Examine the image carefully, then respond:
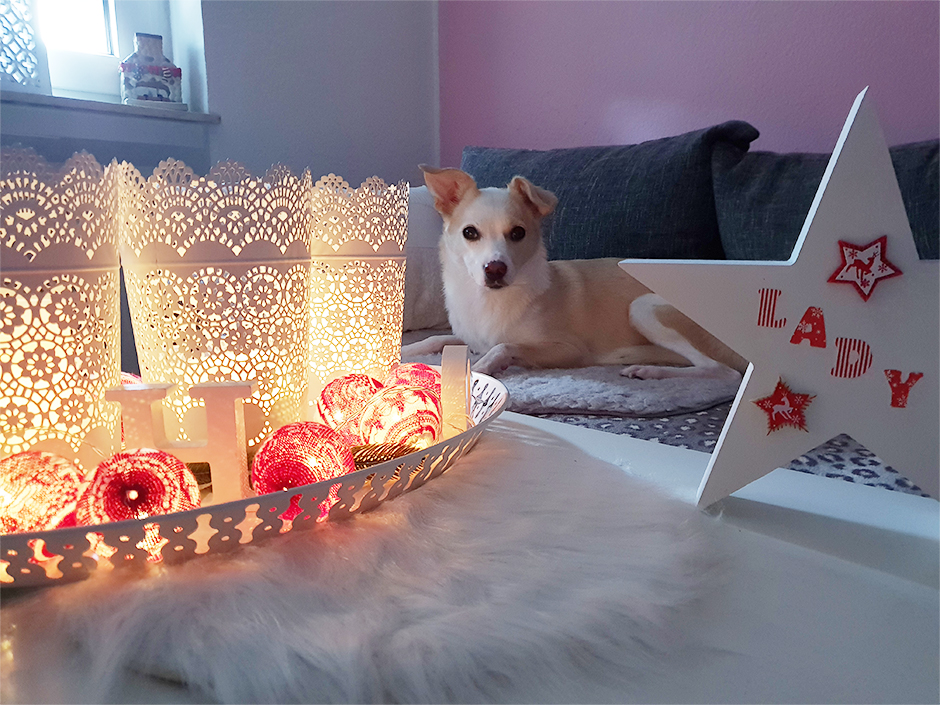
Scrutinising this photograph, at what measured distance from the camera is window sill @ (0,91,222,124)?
161 cm

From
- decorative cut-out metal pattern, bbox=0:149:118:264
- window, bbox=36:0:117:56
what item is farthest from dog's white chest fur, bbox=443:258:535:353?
window, bbox=36:0:117:56

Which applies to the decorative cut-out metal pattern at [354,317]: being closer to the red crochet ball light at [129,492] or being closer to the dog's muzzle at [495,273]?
the red crochet ball light at [129,492]

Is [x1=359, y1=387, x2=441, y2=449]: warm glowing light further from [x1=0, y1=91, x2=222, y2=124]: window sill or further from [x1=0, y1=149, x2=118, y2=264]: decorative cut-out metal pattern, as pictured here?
[x1=0, y1=91, x2=222, y2=124]: window sill

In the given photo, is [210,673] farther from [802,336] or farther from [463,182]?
[463,182]

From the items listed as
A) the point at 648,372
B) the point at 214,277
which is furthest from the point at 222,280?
the point at 648,372

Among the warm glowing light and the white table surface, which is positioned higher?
the warm glowing light

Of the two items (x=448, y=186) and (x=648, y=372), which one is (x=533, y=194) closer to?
(x=448, y=186)

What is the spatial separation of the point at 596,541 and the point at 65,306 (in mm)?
388

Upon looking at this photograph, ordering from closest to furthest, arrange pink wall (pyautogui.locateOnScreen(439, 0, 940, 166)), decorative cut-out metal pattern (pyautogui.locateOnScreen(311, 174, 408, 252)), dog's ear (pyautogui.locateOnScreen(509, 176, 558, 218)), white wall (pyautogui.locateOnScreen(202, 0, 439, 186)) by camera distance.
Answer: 1. decorative cut-out metal pattern (pyautogui.locateOnScreen(311, 174, 408, 252))
2. dog's ear (pyautogui.locateOnScreen(509, 176, 558, 218))
3. pink wall (pyautogui.locateOnScreen(439, 0, 940, 166))
4. white wall (pyautogui.locateOnScreen(202, 0, 439, 186))

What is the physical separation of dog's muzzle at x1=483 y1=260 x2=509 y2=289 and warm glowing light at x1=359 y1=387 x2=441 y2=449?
3.02ft

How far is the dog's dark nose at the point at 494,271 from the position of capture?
1.43m

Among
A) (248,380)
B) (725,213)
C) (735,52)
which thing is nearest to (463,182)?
(725,213)

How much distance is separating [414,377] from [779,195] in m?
1.09

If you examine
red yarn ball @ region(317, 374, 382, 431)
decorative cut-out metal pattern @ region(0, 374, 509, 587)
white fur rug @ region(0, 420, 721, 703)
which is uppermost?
red yarn ball @ region(317, 374, 382, 431)
